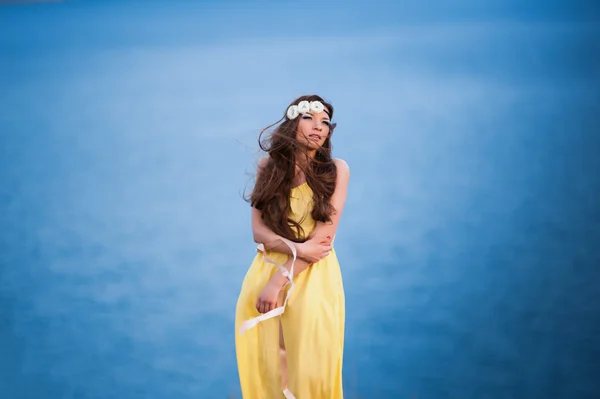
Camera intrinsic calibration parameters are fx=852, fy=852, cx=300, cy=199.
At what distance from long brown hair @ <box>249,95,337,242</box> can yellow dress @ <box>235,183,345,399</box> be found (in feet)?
0.12

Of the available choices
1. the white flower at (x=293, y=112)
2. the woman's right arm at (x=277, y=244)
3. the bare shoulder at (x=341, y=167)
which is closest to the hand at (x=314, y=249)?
the woman's right arm at (x=277, y=244)

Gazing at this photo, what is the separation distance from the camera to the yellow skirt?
2494 millimetres

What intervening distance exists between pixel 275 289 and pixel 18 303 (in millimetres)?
2826

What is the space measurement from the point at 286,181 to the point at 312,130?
18cm

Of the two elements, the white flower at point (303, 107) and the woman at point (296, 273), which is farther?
the white flower at point (303, 107)

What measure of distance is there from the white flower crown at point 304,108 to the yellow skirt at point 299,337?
1.44 ft

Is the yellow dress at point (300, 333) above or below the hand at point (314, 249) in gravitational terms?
below

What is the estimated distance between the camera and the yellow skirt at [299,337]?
2.49 m

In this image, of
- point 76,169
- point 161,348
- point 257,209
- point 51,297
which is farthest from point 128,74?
point 257,209

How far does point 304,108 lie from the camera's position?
2.63 meters

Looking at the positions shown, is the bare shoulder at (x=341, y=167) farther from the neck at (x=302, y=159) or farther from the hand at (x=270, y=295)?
the hand at (x=270, y=295)

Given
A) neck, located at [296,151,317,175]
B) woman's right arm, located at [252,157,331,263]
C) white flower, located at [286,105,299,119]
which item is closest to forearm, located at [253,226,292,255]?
woman's right arm, located at [252,157,331,263]

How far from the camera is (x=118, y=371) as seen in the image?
14.5ft

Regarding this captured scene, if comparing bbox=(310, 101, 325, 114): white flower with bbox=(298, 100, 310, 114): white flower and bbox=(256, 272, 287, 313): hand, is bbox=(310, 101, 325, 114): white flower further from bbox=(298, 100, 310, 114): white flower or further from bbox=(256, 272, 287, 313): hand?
bbox=(256, 272, 287, 313): hand
